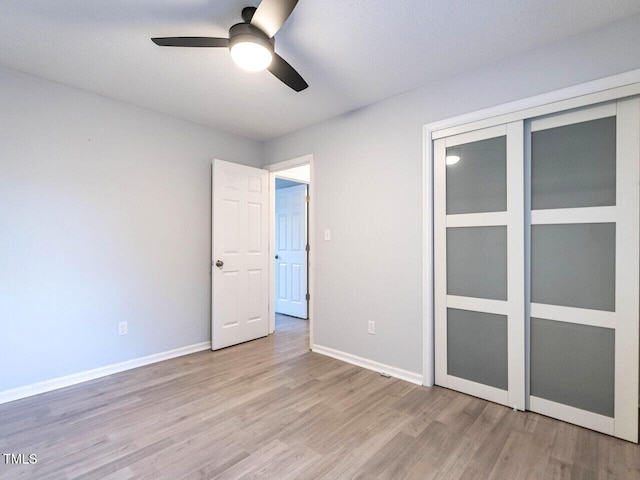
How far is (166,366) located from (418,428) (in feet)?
7.49

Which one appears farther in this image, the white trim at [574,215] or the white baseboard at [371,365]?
the white baseboard at [371,365]

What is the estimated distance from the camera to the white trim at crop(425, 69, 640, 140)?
183 centimetres

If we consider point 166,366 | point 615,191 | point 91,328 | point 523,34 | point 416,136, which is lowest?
point 166,366

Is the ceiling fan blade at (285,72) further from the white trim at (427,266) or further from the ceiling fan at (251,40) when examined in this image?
the white trim at (427,266)

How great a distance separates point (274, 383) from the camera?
264 centimetres

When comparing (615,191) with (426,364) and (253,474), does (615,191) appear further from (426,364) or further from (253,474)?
(253,474)

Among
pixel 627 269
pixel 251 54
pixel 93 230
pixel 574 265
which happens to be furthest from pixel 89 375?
pixel 627 269

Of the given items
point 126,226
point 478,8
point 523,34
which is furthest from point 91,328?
point 523,34

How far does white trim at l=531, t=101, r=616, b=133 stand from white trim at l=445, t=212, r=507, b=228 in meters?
0.61

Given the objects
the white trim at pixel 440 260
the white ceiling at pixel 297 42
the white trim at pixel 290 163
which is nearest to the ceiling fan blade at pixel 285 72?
the white ceiling at pixel 297 42

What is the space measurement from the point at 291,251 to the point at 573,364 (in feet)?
12.1

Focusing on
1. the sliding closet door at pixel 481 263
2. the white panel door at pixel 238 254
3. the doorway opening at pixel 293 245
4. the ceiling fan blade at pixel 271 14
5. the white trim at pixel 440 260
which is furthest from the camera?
the doorway opening at pixel 293 245

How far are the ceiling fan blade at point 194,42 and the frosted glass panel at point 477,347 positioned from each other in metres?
2.40

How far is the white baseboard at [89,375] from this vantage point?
238 cm
